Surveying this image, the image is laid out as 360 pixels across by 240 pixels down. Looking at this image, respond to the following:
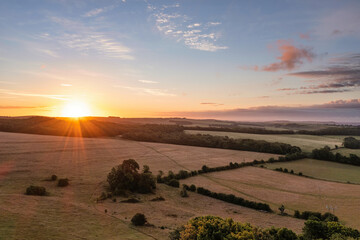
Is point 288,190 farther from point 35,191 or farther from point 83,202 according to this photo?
point 35,191

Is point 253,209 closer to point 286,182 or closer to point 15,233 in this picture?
point 286,182

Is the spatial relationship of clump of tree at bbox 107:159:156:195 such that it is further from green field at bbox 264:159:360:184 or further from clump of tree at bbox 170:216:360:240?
green field at bbox 264:159:360:184

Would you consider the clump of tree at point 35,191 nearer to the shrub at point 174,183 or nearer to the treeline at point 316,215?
the shrub at point 174,183

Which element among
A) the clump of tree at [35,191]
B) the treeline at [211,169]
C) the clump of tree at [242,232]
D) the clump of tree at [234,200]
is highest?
the clump of tree at [242,232]

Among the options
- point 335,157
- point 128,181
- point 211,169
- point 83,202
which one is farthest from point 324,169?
point 83,202

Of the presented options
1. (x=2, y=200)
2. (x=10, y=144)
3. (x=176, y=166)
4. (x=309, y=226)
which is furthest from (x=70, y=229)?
(x=10, y=144)

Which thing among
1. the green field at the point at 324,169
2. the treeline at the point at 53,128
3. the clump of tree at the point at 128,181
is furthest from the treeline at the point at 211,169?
the treeline at the point at 53,128
